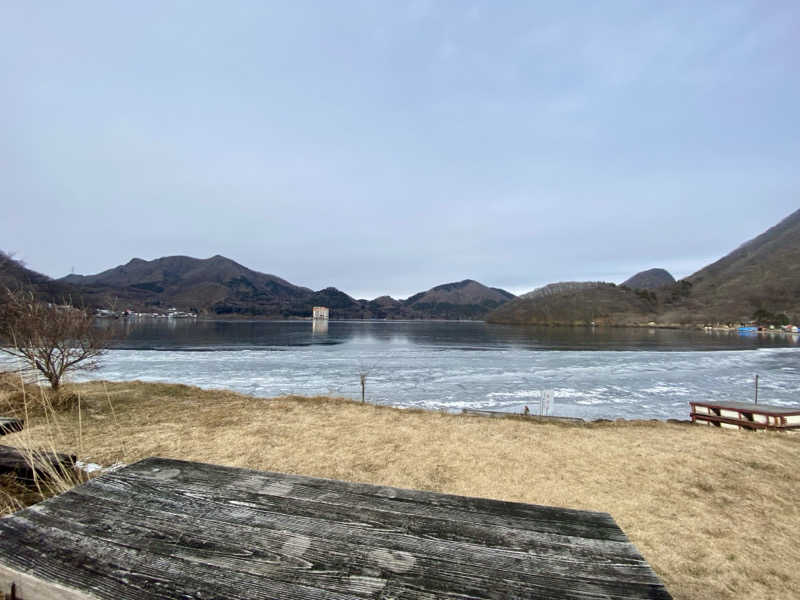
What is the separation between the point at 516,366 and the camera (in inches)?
1100

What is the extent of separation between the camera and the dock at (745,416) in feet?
31.6

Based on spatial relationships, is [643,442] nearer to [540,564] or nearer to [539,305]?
[540,564]

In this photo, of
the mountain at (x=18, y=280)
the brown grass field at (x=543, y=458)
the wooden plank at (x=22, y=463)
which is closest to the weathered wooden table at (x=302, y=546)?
the wooden plank at (x=22, y=463)

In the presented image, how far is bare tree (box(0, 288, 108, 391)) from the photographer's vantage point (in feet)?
28.1

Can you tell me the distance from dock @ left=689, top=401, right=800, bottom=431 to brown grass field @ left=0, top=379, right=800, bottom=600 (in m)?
1.24

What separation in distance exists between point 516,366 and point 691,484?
75.5ft

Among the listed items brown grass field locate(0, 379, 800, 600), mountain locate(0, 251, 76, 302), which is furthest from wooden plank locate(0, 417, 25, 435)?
mountain locate(0, 251, 76, 302)

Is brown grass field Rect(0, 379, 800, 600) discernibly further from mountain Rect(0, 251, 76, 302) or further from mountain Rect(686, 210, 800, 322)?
mountain Rect(686, 210, 800, 322)

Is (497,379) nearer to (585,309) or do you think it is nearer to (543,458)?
(543,458)

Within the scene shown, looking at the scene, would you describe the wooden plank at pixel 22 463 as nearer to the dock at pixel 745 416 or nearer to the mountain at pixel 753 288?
the dock at pixel 745 416

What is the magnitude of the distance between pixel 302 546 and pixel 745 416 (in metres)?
13.6

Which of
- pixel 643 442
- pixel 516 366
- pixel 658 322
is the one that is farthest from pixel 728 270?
pixel 643 442

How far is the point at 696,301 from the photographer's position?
5827 inches

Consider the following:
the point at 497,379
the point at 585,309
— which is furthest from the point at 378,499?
the point at 585,309
